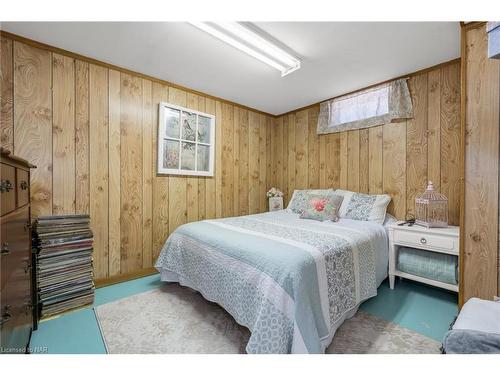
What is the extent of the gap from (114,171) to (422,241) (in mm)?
3074

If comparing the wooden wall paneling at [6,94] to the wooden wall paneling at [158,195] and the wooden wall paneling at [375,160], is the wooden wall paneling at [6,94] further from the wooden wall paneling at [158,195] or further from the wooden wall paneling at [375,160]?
the wooden wall paneling at [375,160]

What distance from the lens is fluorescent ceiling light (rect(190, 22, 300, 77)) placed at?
5.32 ft

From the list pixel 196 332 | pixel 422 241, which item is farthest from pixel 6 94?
pixel 422 241

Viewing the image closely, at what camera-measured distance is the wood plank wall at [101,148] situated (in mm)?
1906

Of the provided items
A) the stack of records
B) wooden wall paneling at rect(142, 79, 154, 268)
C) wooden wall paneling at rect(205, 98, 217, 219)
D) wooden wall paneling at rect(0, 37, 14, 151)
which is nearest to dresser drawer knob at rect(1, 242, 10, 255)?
the stack of records

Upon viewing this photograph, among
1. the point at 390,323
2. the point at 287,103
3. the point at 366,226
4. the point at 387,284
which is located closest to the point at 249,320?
the point at 390,323

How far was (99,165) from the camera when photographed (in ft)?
7.40

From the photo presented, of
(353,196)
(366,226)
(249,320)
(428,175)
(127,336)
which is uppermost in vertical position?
(428,175)

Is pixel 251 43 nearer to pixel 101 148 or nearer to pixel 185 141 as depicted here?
pixel 185 141

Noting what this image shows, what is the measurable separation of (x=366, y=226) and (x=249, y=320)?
150 cm

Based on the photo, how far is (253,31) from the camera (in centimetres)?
169

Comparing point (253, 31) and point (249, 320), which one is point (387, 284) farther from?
point (253, 31)

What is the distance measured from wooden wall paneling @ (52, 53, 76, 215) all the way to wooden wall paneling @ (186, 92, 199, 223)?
1182mm
